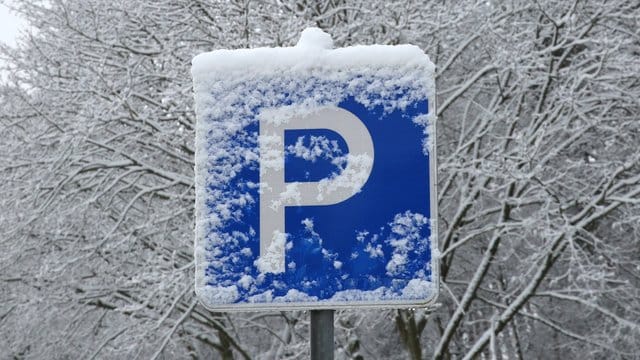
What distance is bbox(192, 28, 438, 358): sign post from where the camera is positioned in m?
1.44

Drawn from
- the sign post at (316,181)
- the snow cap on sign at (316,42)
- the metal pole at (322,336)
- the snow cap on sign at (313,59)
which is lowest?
the metal pole at (322,336)

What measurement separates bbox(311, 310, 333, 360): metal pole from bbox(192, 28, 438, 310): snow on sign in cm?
4

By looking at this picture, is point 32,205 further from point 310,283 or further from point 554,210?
point 310,283

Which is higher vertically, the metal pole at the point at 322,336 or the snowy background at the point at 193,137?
the snowy background at the point at 193,137

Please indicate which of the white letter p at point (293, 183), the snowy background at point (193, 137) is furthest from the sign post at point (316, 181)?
the snowy background at point (193, 137)

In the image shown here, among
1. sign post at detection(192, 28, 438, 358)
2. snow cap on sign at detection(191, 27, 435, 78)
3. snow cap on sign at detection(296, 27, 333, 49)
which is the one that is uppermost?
snow cap on sign at detection(296, 27, 333, 49)

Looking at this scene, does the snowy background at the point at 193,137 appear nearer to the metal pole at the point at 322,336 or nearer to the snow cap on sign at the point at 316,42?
the snow cap on sign at the point at 316,42

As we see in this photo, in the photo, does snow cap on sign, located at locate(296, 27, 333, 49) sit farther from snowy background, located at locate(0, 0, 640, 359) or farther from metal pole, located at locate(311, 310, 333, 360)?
snowy background, located at locate(0, 0, 640, 359)

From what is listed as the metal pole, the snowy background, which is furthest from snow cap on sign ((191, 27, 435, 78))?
the snowy background

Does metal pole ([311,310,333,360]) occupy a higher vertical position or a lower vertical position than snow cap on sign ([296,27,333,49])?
lower

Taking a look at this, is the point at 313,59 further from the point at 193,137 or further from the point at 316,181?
the point at 193,137

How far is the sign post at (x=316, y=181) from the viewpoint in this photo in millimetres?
1437

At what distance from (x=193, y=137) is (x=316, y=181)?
20.8 ft

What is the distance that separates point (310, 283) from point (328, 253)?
6 centimetres
